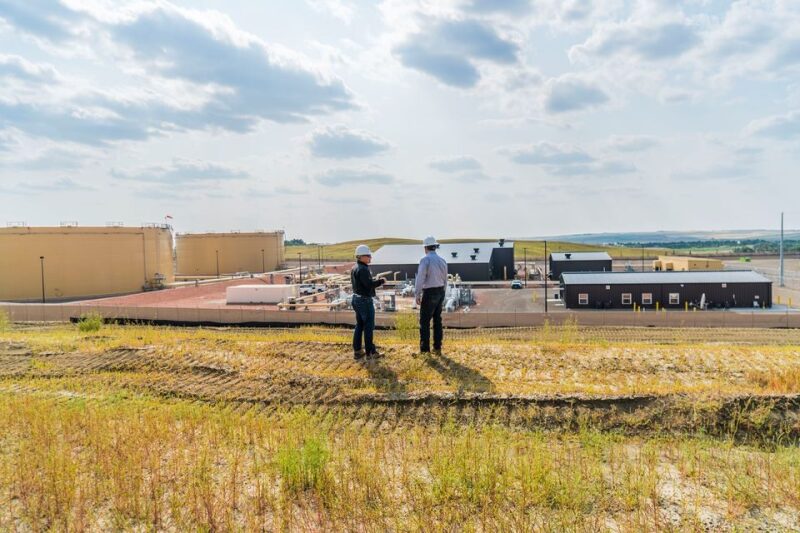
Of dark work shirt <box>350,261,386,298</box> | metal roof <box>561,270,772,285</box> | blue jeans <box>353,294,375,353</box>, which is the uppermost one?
dark work shirt <box>350,261,386,298</box>

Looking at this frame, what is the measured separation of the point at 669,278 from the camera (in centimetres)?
3462

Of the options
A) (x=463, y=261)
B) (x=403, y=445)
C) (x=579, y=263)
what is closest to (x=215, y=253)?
(x=463, y=261)

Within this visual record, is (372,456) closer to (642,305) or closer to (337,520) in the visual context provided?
(337,520)

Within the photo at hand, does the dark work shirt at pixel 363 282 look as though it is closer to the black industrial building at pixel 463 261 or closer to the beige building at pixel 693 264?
the black industrial building at pixel 463 261

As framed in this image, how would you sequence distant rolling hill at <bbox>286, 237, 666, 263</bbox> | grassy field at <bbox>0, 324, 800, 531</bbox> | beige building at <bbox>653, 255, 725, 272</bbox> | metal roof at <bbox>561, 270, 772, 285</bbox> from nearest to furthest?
grassy field at <bbox>0, 324, 800, 531</bbox>
metal roof at <bbox>561, 270, 772, 285</bbox>
beige building at <bbox>653, 255, 725, 272</bbox>
distant rolling hill at <bbox>286, 237, 666, 263</bbox>

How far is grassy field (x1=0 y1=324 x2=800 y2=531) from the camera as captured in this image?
3.36m

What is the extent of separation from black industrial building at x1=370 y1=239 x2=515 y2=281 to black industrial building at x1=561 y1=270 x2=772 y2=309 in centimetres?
1953

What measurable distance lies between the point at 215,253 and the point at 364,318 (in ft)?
208

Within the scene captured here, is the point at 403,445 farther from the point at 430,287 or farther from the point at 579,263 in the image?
the point at 579,263

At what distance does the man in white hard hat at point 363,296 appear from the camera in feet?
25.3

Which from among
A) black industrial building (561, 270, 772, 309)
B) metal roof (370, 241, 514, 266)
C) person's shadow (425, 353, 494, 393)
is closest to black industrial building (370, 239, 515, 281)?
metal roof (370, 241, 514, 266)

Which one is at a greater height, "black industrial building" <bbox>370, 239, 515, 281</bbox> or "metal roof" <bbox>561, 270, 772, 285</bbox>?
"black industrial building" <bbox>370, 239, 515, 281</bbox>

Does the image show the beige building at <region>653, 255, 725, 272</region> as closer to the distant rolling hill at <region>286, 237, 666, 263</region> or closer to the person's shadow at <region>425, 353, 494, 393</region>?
the distant rolling hill at <region>286, 237, 666, 263</region>

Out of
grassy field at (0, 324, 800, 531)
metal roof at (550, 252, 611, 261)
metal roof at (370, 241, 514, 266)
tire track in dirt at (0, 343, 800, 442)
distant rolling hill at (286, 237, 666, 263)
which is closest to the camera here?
grassy field at (0, 324, 800, 531)
